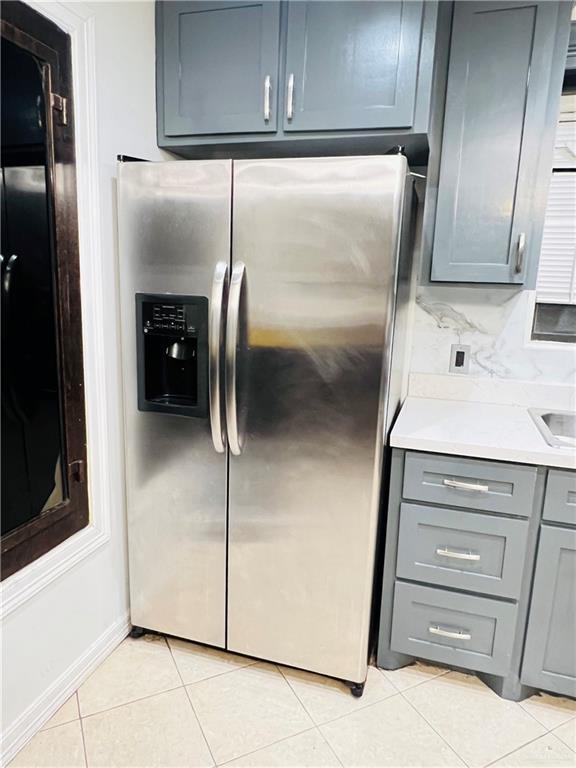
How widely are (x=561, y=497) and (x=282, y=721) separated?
114 cm

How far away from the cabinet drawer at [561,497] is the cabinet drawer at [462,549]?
0.30 feet

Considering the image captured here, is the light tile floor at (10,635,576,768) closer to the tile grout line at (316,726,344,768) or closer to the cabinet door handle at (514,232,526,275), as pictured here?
the tile grout line at (316,726,344,768)

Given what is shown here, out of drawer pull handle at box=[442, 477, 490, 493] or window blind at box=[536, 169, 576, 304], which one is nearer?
drawer pull handle at box=[442, 477, 490, 493]

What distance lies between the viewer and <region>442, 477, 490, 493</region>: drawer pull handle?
161cm

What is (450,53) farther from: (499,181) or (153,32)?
(153,32)

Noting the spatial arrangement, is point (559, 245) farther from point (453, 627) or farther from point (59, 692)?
point (59, 692)

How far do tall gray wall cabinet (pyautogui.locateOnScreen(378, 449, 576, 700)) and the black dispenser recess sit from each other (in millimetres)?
722

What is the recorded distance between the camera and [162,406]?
68.1 inches

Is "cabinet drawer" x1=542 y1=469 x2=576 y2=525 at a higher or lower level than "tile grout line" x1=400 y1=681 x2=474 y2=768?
higher

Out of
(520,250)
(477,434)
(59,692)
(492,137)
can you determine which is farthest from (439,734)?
(492,137)

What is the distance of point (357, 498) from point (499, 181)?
117 centimetres

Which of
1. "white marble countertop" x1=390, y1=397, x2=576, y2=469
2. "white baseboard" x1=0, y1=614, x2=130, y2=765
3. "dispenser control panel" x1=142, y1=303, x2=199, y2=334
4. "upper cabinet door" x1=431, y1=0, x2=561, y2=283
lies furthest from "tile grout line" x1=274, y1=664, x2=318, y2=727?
"upper cabinet door" x1=431, y1=0, x2=561, y2=283

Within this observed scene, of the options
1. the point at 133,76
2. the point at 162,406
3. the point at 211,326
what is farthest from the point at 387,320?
the point at 133,76

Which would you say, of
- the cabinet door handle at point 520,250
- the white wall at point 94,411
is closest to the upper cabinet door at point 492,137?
the cabinet door handle at point 520,250
